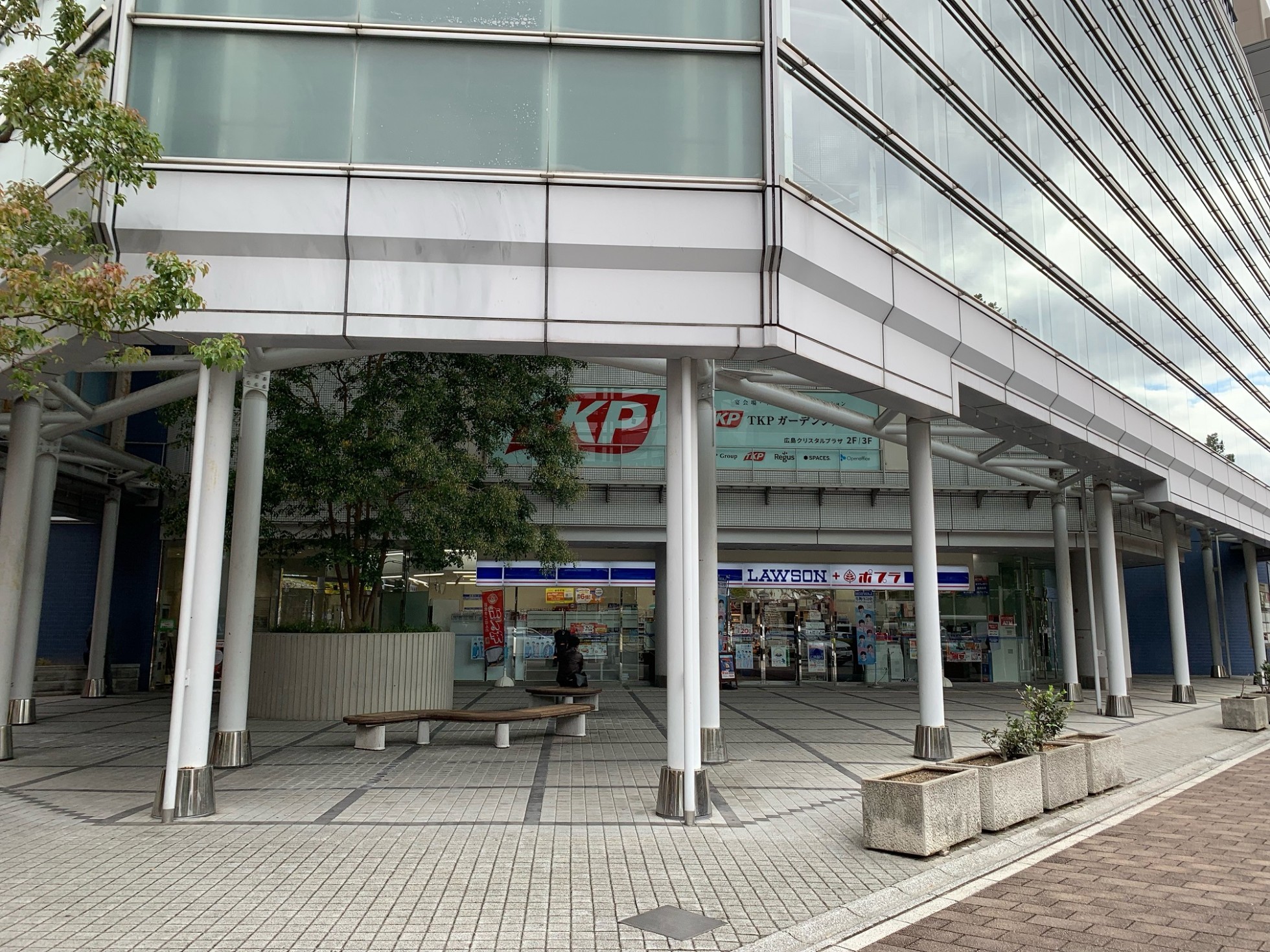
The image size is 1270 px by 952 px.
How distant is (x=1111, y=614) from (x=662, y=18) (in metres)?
15.3

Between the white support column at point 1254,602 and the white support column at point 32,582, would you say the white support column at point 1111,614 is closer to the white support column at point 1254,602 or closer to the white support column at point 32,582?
the white support column at point 1254,602

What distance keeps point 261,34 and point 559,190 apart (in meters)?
3.23

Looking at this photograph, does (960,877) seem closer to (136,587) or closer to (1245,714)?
(1245,714)

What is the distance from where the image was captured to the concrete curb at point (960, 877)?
5.41m

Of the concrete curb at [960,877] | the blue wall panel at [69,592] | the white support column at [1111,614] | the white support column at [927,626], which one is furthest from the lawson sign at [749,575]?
the concrete curb at [960,877]

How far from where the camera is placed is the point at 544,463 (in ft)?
53.0

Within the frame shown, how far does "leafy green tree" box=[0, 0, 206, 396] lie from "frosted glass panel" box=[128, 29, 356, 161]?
0.56m

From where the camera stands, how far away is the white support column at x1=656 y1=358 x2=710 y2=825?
8.40m

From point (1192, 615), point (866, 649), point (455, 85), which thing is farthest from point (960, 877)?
point (1192, 615)

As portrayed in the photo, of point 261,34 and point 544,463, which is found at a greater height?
point 261,34

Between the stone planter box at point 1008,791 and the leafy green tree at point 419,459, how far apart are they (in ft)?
29.8

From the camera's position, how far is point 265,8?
8.98 meters

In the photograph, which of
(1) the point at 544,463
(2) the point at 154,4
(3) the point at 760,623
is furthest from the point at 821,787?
(3) the point at 760,623

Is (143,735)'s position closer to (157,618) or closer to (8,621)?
(8,621)
